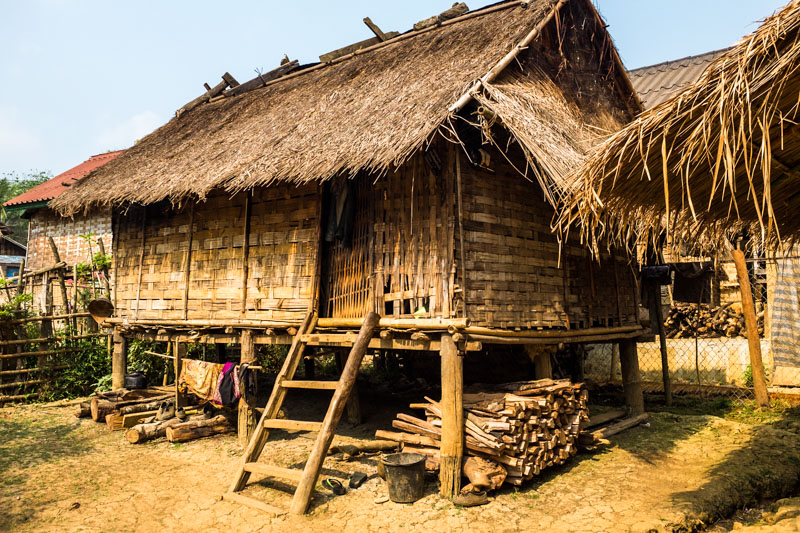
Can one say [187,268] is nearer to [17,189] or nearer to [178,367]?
[178,367]

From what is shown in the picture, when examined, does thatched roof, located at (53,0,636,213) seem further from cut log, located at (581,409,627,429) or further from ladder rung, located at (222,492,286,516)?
cut log, located at (581,409,627,429)

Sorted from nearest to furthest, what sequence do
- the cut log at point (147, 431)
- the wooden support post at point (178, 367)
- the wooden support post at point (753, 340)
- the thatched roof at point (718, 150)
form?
the thatched roof at point (718, 150) < the cut log at point (147, 431) < the wooden support post at point (753, 340) < the wooden support post at point (178, 367)

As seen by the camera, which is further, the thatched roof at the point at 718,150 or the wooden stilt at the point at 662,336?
the wooden stilt at the point at 662,336

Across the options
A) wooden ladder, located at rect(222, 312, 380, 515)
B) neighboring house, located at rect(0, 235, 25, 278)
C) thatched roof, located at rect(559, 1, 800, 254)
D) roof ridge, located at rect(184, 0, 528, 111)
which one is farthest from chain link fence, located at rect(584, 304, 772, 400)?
neighboring house, located at rect(0, 235, 25, 278)

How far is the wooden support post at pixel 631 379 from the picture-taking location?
7.50 metres

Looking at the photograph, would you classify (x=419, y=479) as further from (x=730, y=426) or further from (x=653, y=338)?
(x=653, y=338)

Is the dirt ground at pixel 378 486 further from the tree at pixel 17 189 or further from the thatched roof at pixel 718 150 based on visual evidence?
the tree at pixel 17 189

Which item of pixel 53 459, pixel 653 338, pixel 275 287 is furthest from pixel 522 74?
pixel 53 459

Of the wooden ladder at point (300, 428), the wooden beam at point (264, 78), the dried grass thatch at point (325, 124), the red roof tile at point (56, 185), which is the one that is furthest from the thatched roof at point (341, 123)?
the red roof tile at point (56, 185)

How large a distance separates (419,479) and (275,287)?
119 inches

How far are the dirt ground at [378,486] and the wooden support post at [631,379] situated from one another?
491 mm

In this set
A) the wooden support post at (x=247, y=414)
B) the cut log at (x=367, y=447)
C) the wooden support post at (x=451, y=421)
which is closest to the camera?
the wooden support post at (x=451, y=421)

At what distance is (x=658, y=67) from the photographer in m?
15.8

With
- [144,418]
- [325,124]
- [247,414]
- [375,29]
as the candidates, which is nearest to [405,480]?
[247,414]
